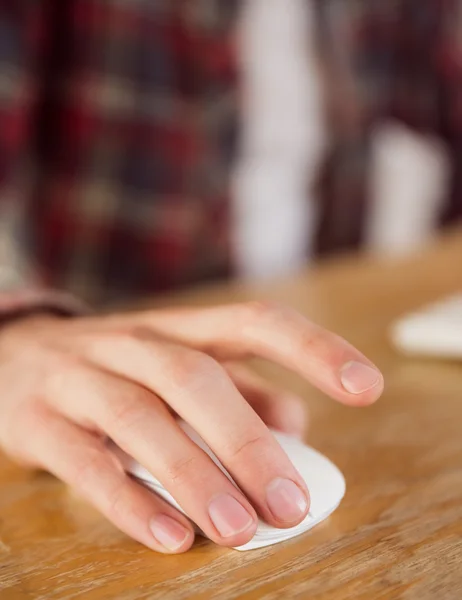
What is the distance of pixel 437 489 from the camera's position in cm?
41

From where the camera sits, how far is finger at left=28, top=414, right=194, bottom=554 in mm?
360

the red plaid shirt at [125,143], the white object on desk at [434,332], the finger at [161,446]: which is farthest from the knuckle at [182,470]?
the red plaid shirt at [125,143]

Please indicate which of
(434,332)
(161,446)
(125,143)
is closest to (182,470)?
(161,446)

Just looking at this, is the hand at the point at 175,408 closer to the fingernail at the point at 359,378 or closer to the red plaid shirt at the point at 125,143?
the fingernail at the point at 359,378

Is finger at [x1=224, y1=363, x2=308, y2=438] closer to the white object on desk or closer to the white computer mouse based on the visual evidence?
the white computer mouse

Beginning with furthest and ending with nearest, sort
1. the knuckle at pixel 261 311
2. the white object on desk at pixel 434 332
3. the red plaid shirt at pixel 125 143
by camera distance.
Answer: the red plaid shirt at pixel 125 143 → the white object on desk at pixel 434 332 → the knuckle at pixel 261 311

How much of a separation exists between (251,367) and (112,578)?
0.97ft

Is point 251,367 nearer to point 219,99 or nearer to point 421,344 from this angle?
→ point 421,344

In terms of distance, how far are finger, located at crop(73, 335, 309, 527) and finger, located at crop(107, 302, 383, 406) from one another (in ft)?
0.12

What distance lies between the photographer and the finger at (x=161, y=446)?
0.34 meters

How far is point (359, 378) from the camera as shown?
36 cm

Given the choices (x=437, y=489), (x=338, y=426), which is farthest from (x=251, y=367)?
(x=437, y=489)

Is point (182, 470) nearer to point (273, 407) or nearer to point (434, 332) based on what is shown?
point (273, 407)

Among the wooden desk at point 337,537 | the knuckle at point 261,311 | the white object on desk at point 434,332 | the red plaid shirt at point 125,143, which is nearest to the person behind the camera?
the wooden desk at point 337,537
